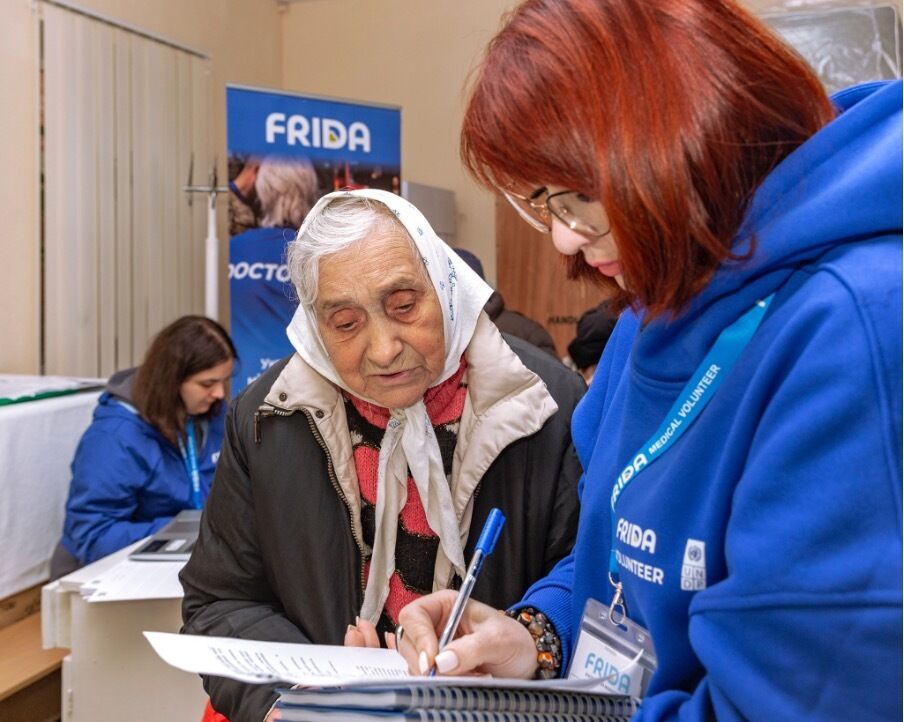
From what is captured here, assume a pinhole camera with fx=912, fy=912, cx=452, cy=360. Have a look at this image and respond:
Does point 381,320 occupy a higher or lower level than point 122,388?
higher

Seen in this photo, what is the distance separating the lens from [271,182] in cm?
422

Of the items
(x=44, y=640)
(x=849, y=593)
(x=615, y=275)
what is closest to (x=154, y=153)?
(x=44, y=640)

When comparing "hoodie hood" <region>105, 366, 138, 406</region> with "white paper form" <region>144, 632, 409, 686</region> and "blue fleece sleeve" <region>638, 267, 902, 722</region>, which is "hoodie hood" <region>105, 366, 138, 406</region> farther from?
"blue fleece sleeve" <region>638, 267, 902, 722</region>

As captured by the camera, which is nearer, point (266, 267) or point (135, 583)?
point (135, 583)

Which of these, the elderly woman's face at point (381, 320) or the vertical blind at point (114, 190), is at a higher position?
the vertical blind at point (114, 190)

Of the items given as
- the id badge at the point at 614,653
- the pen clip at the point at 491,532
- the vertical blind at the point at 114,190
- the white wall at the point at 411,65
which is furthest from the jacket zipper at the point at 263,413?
the white wall at the point at 411,65

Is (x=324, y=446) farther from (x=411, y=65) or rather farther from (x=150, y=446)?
(x=411, y=65)

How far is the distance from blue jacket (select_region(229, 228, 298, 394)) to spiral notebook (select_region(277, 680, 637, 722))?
11.5 ft

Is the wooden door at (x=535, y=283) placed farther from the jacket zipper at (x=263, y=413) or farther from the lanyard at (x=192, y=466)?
the jacket zipper at (x=263, y=413)

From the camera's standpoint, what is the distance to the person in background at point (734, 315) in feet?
2.01

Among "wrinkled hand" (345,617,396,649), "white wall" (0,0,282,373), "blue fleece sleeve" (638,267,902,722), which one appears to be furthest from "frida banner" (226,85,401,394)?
"blue fleece sleeve" (638,267,902,722)

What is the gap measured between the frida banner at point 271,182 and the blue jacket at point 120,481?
821 millimetres

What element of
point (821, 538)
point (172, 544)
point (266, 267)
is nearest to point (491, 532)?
point (821, 538)

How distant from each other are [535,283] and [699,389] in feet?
16.5
